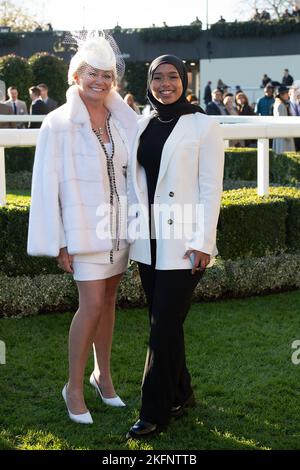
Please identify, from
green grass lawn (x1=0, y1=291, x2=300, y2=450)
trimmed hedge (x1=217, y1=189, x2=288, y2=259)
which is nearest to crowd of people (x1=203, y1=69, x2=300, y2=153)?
trimmed hedge (x1=217, y1=189, x2=288, y2=259)

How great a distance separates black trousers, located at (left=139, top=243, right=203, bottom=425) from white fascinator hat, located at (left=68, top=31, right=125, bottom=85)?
1.03m

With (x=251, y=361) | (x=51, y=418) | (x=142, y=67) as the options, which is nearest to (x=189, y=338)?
(x=251, y=361)

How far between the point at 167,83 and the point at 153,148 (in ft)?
1.03

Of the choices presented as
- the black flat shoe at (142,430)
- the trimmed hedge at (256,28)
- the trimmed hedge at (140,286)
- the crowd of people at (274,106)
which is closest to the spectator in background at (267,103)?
the crowd of people at (274,106)

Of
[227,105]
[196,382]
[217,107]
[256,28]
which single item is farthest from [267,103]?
[256,28]

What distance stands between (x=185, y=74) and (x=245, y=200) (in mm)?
2705

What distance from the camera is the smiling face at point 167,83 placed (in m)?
3.67

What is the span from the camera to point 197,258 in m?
3.69

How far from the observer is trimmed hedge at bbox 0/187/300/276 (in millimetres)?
5527

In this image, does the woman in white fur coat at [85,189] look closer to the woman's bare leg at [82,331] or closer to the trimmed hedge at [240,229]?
the woman's bare leg at [82,331]

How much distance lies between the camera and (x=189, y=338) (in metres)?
5.19

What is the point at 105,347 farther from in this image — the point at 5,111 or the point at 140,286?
the point at 5,111

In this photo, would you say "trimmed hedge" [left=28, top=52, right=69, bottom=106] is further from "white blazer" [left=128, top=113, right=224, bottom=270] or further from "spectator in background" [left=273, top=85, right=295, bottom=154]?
"white blazer" [left=128, top=113, right=224, bottom=270]

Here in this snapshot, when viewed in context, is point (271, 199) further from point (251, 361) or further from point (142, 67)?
point (142, 67)
